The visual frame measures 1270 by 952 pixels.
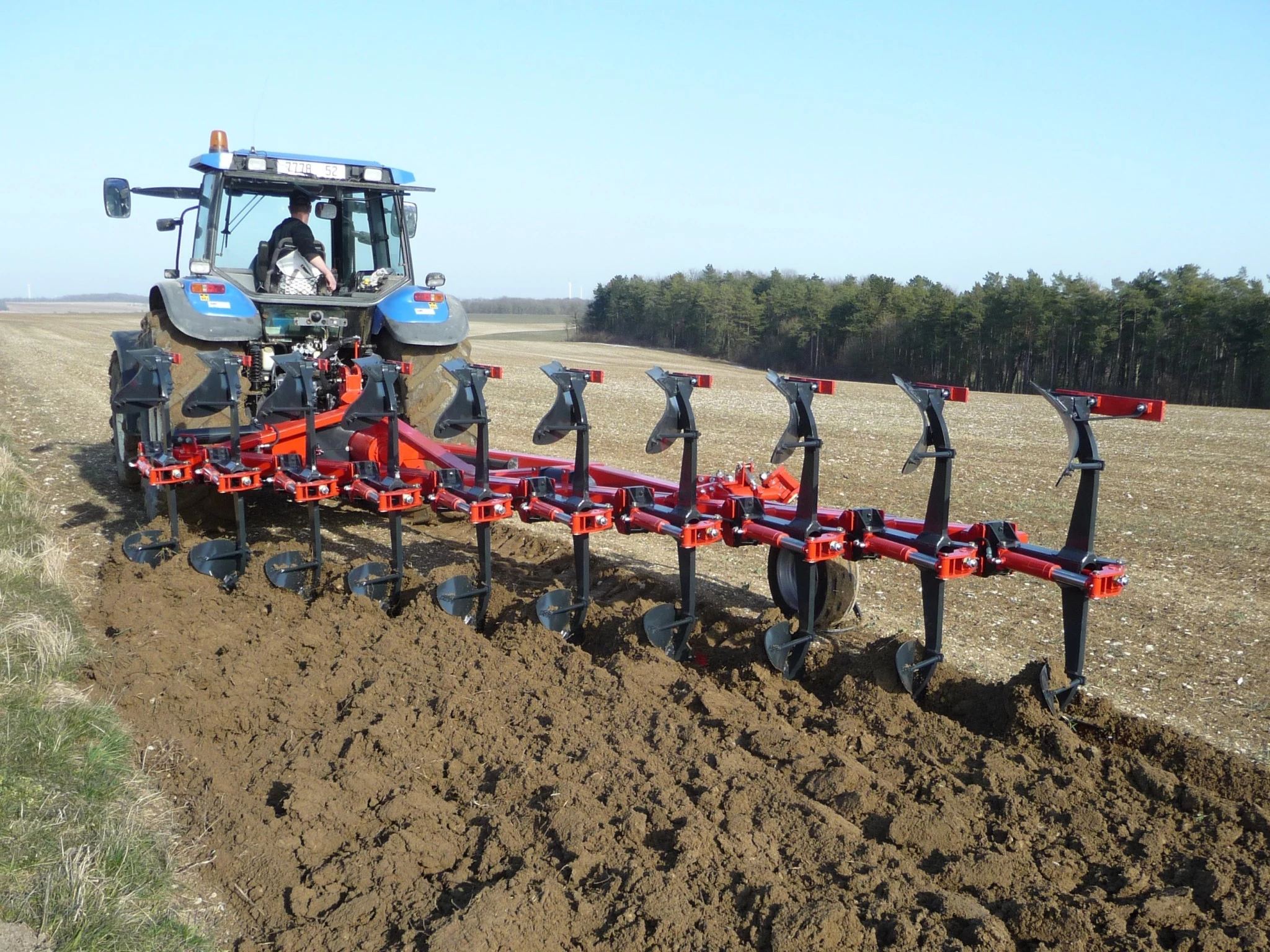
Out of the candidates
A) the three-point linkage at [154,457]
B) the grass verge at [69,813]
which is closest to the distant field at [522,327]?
the three-point linkage at [154,457]

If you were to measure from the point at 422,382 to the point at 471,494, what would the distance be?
205 centimetres

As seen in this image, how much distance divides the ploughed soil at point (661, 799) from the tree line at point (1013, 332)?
27.7 m

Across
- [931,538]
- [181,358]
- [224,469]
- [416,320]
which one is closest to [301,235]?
[416,320]

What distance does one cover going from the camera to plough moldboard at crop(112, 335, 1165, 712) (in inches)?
153

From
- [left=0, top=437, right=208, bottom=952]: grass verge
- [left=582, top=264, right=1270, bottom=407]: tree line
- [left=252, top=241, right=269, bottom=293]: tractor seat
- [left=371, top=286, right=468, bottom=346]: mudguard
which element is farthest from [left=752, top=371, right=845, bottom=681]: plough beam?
[left=582, top=264, right=1270, bottom=407]: tree line

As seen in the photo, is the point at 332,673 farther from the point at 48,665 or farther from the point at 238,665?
the point at 48,665

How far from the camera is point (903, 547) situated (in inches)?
159

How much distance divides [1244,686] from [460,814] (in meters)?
3.34

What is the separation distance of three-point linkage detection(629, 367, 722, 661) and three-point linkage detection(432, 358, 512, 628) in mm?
645

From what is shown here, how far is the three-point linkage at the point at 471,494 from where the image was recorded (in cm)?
480

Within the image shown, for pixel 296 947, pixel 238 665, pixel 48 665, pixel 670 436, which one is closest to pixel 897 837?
pixel 296 947

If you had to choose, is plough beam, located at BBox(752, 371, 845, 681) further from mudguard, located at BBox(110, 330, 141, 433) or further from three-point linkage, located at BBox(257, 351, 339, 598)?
mudguard, located at BBox(110, 330, 141, 433)

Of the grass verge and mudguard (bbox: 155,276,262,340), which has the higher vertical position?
mudguard (bbox: 155,276,262,340)

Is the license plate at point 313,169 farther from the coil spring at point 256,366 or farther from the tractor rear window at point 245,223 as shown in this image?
the coil spring at point 256,366
